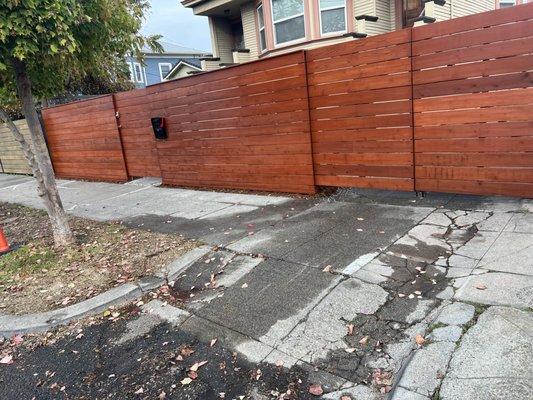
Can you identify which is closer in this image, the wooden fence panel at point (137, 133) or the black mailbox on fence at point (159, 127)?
the black mailbox on fence at point (159, 127)

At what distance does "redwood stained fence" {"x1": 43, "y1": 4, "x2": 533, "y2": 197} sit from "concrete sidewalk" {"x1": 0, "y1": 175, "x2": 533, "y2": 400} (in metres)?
0.55

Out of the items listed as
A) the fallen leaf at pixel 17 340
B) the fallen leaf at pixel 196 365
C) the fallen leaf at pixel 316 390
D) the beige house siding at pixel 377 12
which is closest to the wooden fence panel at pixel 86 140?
the beige house siding at pixel 377 12

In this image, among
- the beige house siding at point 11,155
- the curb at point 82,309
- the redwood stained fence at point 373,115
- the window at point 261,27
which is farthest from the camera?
the beige house siding at point 11,155

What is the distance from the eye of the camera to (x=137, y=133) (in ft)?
31.7

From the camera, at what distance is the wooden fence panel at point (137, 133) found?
921 centimetres

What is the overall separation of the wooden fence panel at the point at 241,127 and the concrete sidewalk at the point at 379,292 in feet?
3.59

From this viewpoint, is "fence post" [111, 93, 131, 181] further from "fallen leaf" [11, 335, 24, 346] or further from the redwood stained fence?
"fallen leaf" [11, 335, 24, 346]

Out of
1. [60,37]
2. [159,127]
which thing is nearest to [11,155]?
[159,127]

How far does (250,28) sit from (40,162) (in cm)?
1082

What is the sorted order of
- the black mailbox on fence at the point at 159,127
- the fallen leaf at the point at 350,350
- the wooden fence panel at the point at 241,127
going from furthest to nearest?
the black mailbox on fence at the point at 159,127 → the wooden fence panel at the point at 241,127 → the fallen leaf at the point at 350,350

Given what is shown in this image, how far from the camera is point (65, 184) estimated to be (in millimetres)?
11547

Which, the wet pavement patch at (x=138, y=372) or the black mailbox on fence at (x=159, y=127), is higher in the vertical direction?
the black mailbox on fence at (x=159, y=127)

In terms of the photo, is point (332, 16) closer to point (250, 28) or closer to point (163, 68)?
point (250, 28)

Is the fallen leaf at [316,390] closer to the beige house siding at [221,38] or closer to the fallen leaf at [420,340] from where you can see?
the fallen leaf at [420,340]
